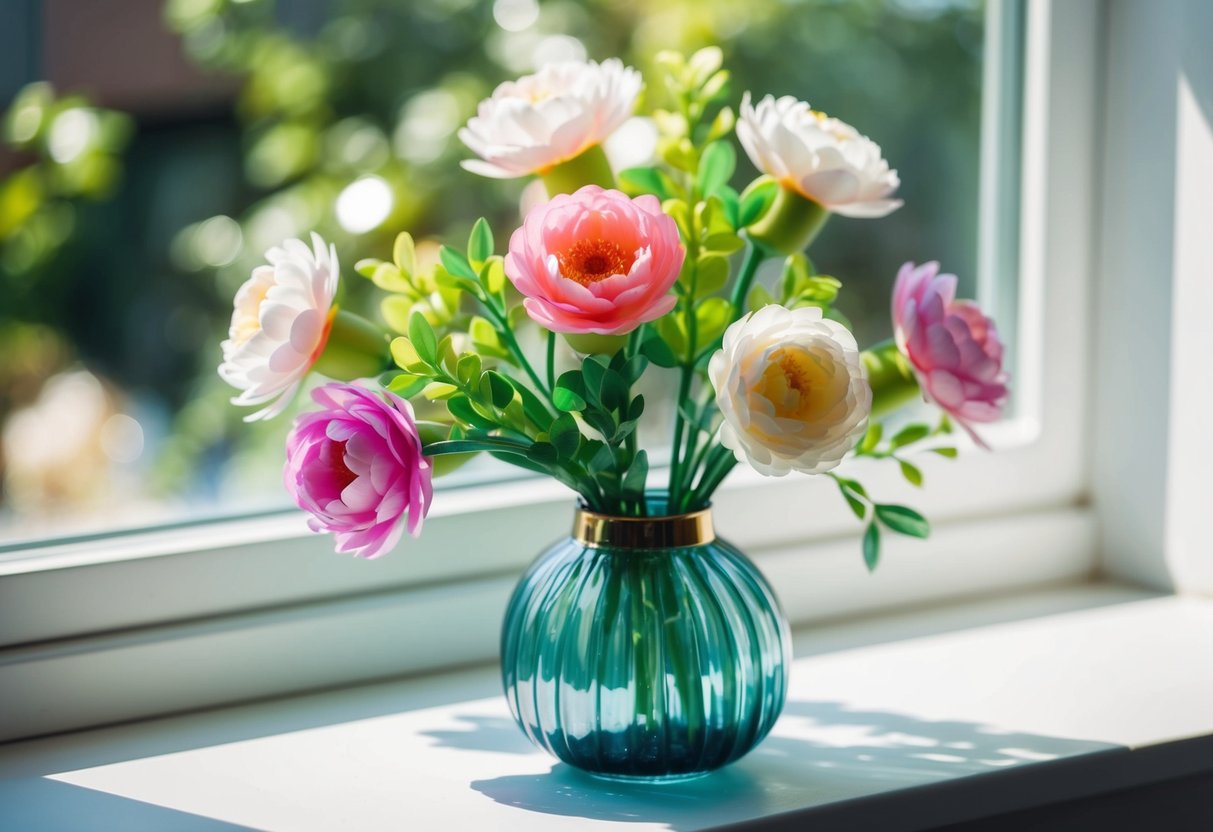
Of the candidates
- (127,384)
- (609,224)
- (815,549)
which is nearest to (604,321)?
(609,224)

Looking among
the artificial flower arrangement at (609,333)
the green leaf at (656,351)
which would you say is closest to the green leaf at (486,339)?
the artificial flower arrangement at (609,333)

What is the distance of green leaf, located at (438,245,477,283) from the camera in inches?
28.3

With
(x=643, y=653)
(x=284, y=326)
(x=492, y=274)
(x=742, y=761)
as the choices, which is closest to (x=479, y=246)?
(x=492, y=274)

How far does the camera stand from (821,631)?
1.07m

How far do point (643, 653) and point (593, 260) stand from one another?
222mm

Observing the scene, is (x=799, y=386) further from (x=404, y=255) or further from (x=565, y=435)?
(x=404, y=255)

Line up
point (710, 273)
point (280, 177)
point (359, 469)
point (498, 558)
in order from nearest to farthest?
1. point (359, 469)
2. point (710, 273)
3. point (498, 558)
4. point (280, 177)

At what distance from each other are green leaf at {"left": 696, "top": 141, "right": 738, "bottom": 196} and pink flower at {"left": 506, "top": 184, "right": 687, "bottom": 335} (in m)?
0.12

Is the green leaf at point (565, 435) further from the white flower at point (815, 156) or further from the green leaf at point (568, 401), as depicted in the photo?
the white flower at point (815, 156)

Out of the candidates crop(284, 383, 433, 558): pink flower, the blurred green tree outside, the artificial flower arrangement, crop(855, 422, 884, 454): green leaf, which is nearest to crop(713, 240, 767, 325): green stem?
the artificial flower arrangement

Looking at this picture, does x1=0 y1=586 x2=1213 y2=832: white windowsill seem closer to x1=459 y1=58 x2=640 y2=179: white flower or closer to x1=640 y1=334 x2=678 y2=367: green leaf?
x1=640 y1=334 x2=678 y2=367: green leaf

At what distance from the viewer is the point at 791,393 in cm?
64

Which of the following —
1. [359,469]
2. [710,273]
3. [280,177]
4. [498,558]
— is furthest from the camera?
[280,177]

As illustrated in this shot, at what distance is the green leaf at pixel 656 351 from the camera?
2.33ft
